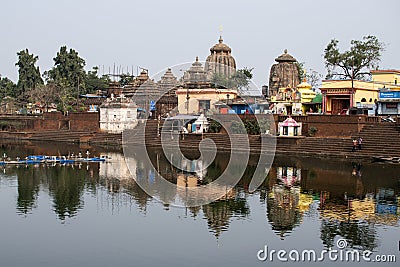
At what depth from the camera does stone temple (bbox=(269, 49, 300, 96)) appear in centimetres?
4999

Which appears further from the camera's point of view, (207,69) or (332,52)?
(207,69)

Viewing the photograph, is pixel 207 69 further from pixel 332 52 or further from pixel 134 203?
pixel 134 203

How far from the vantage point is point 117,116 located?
40.9 metres

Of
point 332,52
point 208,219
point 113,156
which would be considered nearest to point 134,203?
point 208,219

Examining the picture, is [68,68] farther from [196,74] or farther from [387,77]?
[387,77]

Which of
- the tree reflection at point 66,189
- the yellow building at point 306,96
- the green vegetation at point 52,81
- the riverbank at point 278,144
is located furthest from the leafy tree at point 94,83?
the tree reflection at point 66,189

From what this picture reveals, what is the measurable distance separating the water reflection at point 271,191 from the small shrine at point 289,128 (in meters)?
3.69

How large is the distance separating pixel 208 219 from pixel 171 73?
1404 inches

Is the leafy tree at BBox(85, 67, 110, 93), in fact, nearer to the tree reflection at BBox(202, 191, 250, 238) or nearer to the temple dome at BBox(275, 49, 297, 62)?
the temple dome at BBox(275, 49, 297, 62)

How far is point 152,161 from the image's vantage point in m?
28.0

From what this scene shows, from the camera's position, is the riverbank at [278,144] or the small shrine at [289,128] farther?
the small shrine at [289,128]

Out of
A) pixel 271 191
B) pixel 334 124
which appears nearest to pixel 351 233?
pixel 271 191

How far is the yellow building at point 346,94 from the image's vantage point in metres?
33.3

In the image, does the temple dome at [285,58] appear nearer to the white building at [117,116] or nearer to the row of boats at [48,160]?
the white building at [117,116]
